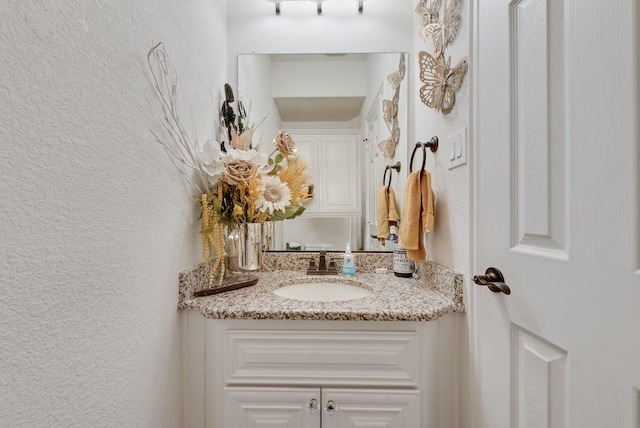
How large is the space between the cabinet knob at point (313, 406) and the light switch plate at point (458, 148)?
873 millimetres

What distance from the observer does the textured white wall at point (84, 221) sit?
1.36 feet

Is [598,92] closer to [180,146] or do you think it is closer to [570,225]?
[570,225]

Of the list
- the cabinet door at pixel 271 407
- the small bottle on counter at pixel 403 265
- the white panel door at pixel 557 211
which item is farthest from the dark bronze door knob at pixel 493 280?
the cabinet door at pixel 271 407

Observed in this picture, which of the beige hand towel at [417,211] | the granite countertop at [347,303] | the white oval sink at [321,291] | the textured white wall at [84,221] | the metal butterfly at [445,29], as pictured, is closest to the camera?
the textured white wall at [84,221]

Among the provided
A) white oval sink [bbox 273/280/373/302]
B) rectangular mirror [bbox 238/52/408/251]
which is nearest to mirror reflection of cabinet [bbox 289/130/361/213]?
rectangular mirror [bbox 238/52/408/251]

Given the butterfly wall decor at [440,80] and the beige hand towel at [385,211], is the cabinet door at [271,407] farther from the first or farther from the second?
the butterfly wall decor at [440,80]

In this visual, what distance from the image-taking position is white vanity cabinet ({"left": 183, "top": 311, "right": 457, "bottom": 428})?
838 mm

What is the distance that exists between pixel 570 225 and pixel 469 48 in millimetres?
622

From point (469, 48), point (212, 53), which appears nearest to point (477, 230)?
point (469, 48)

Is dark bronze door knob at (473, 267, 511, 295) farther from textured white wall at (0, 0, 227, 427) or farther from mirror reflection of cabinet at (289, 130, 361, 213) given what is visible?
textured white wall at (0, 0, 227, 427)

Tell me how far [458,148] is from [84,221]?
3.28ft

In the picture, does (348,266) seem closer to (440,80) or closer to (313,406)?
(313,406)

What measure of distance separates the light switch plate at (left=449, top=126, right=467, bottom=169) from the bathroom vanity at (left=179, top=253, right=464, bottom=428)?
1.36 feet

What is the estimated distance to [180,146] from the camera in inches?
35.5
